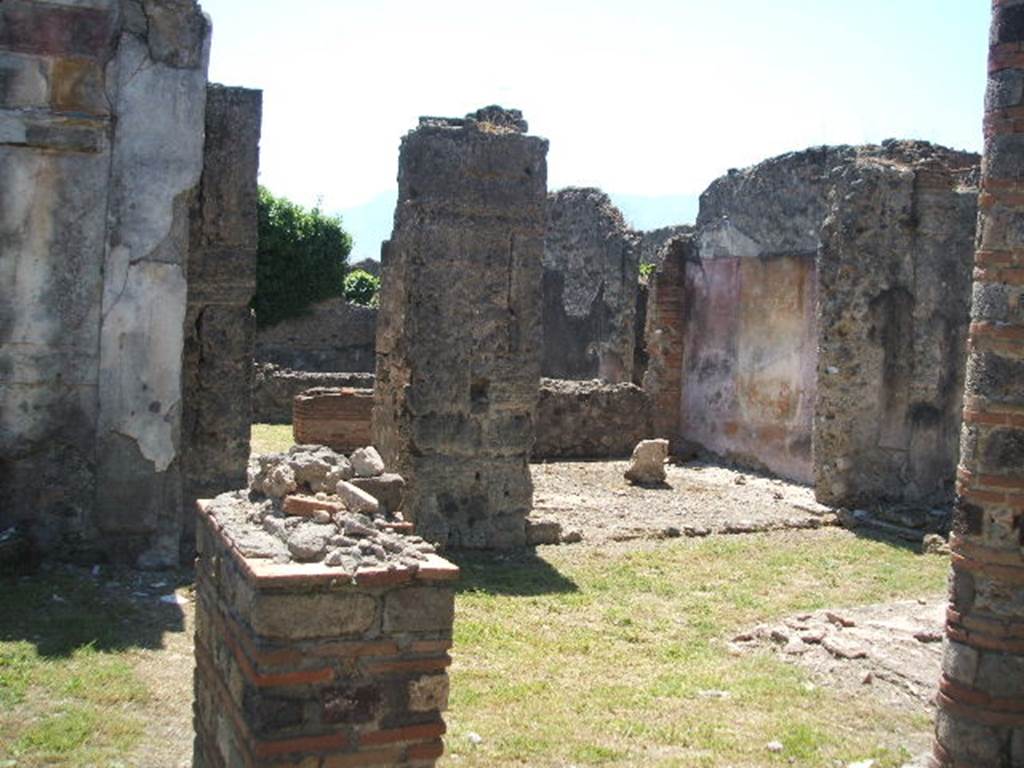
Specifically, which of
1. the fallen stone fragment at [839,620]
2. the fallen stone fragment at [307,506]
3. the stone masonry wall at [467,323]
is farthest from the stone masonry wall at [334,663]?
the stone masonry wall at [467,323]

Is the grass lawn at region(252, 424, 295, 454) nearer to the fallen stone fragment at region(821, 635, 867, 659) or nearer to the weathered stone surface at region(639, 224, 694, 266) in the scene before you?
the fallen stone fragment at region(821, 635, 867, 659)

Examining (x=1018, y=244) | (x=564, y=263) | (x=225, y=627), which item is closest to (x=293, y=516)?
(x=225, y=627)

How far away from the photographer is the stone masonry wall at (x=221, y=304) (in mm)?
Answer: 7906

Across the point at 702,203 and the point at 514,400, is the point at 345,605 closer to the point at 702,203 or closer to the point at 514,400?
the point at 514,400

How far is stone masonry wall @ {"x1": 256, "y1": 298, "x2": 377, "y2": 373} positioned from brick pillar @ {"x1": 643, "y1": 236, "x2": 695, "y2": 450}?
1042 centimetres

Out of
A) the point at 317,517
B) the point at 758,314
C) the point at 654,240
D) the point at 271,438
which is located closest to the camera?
the point at 317,517

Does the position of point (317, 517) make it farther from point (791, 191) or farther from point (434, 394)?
point (791, 191)

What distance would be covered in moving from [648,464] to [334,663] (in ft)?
30.0

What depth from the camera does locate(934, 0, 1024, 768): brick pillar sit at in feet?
15.4

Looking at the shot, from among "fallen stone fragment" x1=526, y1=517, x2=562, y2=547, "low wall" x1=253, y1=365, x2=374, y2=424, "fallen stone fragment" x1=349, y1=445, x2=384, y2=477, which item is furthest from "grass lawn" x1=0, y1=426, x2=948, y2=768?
"low wall" x1=253, y1=365, x2=374, y2=424

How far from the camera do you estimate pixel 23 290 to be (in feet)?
23.3

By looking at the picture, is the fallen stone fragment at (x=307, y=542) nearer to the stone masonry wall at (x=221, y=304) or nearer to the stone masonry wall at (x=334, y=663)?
the stone masonry wall at (x=334, y=663)

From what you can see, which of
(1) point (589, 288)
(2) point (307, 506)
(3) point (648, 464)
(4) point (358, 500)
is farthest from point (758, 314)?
(2) point (307, 506)

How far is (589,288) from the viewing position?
1934cm
